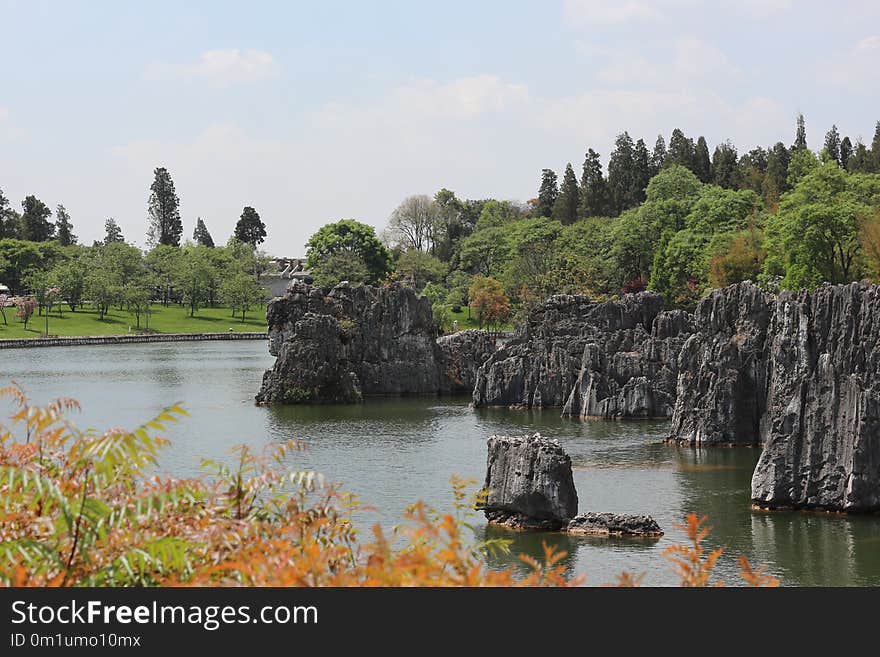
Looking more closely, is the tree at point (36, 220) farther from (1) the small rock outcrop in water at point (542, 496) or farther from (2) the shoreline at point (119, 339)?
(1) the small rock outcrop in water at point (542, 496)

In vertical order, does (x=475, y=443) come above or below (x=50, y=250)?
below

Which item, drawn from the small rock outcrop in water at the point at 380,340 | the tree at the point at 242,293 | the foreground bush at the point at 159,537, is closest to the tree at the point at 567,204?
the tree at the point at 242,293

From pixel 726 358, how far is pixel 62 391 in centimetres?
4565

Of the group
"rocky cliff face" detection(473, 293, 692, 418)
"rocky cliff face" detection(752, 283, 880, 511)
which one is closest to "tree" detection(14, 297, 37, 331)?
"rocky cliff face" detection(473, 293, 692, 418)

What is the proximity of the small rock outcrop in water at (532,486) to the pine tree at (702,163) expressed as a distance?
425 ft

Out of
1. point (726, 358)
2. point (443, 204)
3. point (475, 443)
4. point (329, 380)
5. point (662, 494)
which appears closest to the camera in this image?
point (662, 494)

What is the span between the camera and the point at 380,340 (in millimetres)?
81750

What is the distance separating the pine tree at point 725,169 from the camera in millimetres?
153200

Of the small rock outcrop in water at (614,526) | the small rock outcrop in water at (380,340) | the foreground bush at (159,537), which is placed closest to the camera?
the foreground bush at (159,537)

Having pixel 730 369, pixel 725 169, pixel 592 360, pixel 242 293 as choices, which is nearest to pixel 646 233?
pixel 725 169

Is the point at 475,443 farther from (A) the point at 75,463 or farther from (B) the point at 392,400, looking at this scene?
(A) the point at 75,463

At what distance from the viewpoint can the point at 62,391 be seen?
79.1 meters

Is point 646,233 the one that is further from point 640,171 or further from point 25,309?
point 25,309
